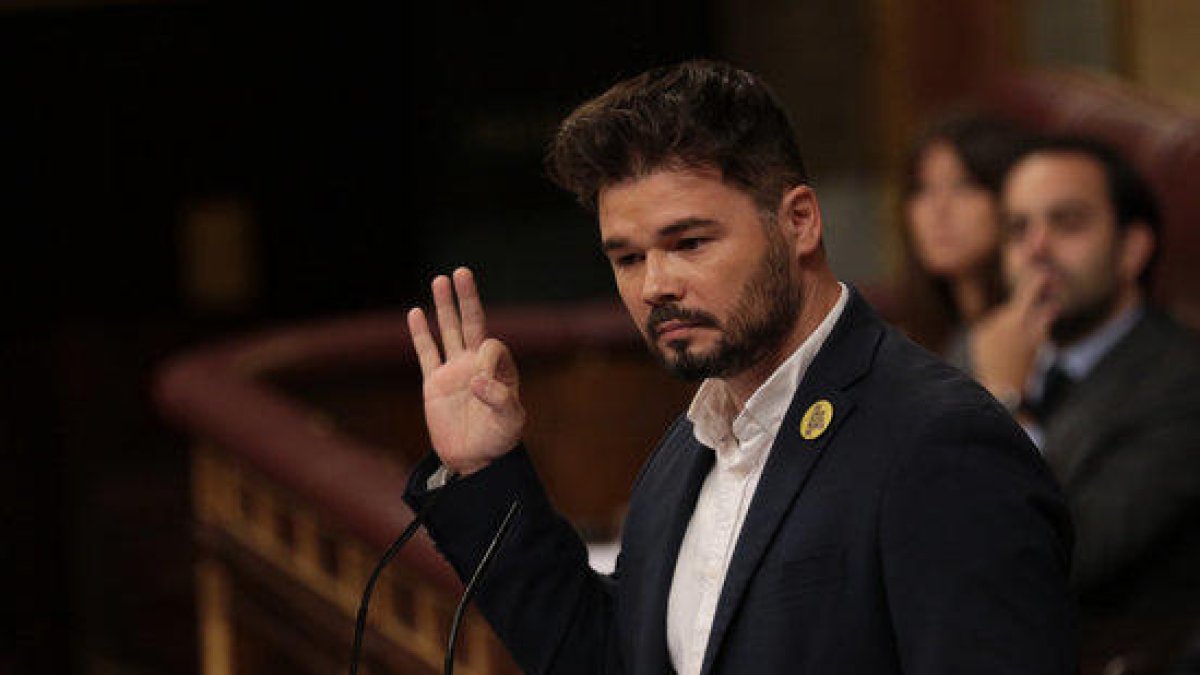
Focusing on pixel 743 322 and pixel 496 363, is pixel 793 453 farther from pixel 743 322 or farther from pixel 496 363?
pixel 496 363

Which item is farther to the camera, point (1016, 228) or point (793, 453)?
point (1016, 228)

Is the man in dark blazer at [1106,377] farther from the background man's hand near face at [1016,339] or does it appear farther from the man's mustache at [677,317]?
the man's mustache at [677,317]

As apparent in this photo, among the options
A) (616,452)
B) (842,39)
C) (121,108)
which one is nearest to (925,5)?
(842,39)

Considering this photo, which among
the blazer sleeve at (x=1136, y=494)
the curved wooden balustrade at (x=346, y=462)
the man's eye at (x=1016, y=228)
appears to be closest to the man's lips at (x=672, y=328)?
the curved wooden balustrade at (x=346, y=462)

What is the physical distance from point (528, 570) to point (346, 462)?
182 centimetres

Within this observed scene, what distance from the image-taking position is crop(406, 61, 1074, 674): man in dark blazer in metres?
1.54

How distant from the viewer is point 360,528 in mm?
3459

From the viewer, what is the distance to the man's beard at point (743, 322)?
165 centimetres

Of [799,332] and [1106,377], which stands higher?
[799,332]

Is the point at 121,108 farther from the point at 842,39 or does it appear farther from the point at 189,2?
the point at 842,39

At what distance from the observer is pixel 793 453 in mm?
1663

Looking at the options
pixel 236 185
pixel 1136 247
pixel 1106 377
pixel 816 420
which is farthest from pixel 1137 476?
pixel 236 185

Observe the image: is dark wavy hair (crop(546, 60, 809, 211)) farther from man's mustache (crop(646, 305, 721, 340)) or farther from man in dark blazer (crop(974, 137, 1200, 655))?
man in dark blazer (crop(974, 137, 1200, 655))

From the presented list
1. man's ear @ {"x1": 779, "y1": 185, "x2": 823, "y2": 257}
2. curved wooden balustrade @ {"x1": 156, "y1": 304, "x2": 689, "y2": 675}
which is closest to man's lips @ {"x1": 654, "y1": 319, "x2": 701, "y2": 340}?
man's ear @ {"x1": 779, "y1": 185, "x2": 823, "y2": 257}
